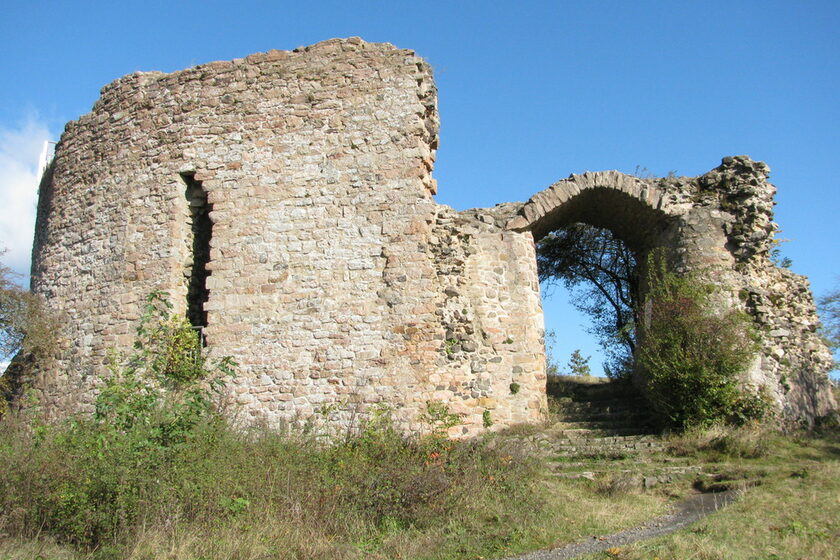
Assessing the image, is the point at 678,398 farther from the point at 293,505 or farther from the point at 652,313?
the point at 293,505

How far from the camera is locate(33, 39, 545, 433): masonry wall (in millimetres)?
9023

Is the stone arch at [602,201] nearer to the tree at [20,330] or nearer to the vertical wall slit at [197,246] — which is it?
the vertical wall slit at [197,246]

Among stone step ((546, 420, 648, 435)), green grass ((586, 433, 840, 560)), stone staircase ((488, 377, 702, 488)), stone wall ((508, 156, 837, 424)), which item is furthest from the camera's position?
stone wall ((508, 156, 837, 424))

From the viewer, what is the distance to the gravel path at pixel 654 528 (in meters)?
5.44

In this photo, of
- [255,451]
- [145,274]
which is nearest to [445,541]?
[255,451]

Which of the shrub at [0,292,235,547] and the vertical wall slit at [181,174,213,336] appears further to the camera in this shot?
the vertical wall slit at [181,174,213,336]

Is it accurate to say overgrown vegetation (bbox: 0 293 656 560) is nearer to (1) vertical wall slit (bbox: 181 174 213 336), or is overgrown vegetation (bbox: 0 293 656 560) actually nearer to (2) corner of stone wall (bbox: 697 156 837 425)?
(1) vertical wall slit (bbox: 181 174 213 336)

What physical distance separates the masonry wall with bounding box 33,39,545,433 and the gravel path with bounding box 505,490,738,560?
3.21 metres

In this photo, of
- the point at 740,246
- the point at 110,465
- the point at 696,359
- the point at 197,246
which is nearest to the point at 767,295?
the point at 740,246

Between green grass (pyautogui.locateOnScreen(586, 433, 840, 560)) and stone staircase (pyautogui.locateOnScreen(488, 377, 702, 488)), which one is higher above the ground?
stone staircase (pyautogui.locateOnScreen(488, 377, 702, 488))

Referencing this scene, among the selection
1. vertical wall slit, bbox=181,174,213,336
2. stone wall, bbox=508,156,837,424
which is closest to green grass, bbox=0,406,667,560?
vertical wall slit, bbox=181,174,213,336

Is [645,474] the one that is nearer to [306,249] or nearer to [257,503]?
[257,503]

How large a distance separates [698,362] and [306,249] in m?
5.68

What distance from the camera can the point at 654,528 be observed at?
6031mm
